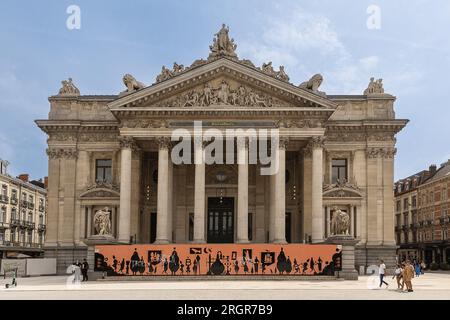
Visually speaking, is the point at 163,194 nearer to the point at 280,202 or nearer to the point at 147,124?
the point at 147,124

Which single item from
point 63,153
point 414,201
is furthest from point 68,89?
point 414,201

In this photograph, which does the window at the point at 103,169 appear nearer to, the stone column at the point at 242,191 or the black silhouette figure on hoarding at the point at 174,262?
the stone column at the point at 242,191

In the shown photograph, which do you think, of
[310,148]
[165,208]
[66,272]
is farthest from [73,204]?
[310,148]

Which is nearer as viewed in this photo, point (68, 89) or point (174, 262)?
point (174, 262)

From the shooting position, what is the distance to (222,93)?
176 feet

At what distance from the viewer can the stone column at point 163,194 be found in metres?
52.6

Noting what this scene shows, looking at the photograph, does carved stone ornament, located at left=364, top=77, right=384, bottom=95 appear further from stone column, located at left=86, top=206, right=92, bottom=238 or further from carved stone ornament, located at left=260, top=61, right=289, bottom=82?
stone column, located at left=86, top=206, right=92, bottom=238

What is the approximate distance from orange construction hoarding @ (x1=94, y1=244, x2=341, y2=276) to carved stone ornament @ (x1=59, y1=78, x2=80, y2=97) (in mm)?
20218

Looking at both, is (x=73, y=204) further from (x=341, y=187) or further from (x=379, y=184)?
(x=379, y=184)

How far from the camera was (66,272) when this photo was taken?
56.9 meters

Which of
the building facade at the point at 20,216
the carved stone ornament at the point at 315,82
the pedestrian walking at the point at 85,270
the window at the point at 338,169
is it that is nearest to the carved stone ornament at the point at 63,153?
the pedestrian walking at the point at 85,270

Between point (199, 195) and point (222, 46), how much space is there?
43.8 feet

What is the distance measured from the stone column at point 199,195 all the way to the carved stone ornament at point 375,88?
17.9 meters

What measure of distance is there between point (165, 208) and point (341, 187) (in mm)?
16852
